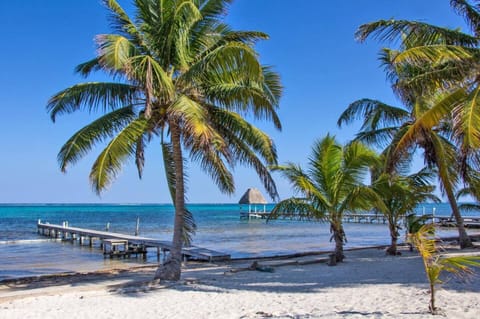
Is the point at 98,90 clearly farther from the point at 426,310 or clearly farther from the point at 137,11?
the point at 426,310

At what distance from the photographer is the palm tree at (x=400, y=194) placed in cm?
1262

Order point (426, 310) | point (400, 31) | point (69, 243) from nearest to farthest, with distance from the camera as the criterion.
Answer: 1. point (426, 310)
2. point (400, 31)
3. point (69, 243)

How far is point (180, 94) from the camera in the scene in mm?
9539

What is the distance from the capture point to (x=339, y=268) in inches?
464

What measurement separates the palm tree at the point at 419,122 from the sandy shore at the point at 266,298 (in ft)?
10.4

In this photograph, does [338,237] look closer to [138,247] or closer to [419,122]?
[419,122]

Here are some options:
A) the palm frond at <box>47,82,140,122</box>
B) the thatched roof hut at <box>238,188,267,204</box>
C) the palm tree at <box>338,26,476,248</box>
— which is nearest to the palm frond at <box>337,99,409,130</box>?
the palm tree at <box>338,26,476,248</box>

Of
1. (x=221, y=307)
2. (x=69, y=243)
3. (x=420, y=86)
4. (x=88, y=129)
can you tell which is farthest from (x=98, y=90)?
(x=69, y=243)

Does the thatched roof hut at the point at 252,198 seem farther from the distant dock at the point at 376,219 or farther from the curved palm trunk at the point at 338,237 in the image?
the curved palm trunk at the point at 338,237

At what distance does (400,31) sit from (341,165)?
4366 mm

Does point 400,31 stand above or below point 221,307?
above

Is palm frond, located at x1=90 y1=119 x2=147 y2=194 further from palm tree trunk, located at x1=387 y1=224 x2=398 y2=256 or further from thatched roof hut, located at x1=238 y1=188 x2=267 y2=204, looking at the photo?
thatched roof hut, located at x1=238 y1=188 x2=267 y2=204

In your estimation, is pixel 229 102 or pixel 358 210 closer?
pixel 229 102

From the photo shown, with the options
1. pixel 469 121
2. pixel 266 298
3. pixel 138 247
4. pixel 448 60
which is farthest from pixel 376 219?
pixel 266 298
